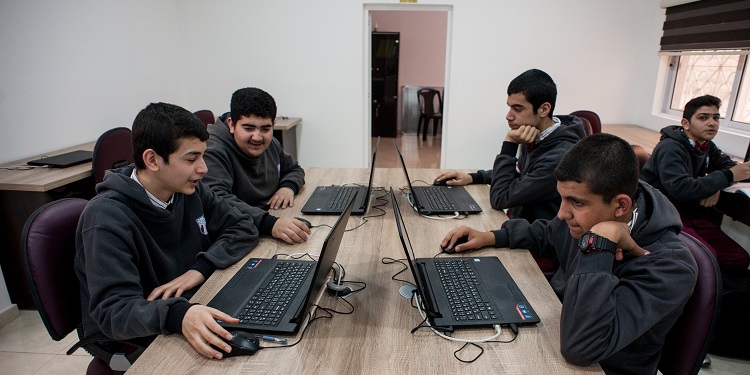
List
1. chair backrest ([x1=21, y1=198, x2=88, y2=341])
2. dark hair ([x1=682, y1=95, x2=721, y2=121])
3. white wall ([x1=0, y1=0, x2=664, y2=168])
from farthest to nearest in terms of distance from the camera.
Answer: white wall ([x1=0, y1=0, x2=664, y2=168]) → dark hair ([x1=682, y1=95, x2=721, y2=121]) → chair backrest ([x1=21, y1=198, x2=88, y2=341])

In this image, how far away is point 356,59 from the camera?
452cm

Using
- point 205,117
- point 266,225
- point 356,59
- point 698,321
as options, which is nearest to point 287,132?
point 205,117

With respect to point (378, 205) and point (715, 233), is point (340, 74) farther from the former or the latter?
point (715, 233)

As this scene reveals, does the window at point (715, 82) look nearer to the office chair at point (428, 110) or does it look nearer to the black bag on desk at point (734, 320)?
the black bag on desk at point (734, 320)

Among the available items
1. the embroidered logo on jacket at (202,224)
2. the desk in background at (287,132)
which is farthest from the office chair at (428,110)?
the embroidered logo on jacket at (202,224)

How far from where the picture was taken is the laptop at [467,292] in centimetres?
110

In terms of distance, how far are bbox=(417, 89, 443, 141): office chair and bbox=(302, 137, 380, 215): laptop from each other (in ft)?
17.3

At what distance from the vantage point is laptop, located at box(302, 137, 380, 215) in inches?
75.0

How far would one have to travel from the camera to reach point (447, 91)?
4.60 metres

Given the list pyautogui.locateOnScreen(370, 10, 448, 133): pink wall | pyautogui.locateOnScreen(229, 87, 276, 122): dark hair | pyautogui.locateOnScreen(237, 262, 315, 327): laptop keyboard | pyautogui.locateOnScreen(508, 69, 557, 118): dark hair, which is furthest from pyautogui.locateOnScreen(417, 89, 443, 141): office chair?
pyautogui.locateOnScreen(237, 262, 315, 327): laptop keyboard

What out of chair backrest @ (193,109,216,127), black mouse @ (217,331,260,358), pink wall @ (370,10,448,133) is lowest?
black mouse @ (217,331,260,358)

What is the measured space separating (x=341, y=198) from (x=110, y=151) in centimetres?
144

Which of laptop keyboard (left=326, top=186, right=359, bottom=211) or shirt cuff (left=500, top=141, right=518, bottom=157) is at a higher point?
shirt cuff (left=500, top=141, right=518, bottom=157)

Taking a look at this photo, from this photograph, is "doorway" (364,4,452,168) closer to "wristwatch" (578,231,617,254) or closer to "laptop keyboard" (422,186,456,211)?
"laptop keyboard" (422,186,456,211)
